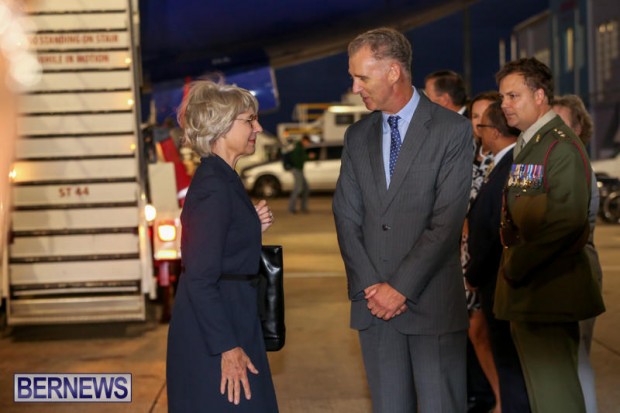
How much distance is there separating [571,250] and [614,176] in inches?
607

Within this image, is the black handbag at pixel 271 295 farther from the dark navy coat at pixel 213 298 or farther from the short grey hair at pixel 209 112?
the short grey hair at pixel 209 112

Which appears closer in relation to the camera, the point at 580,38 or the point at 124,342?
the point at 124,342

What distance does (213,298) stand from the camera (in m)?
3.04

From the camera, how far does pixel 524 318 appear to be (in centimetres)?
394

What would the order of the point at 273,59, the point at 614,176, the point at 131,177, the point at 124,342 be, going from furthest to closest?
the point at 614,176
the point at 273,59
the point at 131,177
the point at 124,342

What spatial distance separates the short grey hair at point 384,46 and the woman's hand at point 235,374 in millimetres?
1230

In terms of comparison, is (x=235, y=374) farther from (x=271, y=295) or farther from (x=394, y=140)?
(x=394, y=140)

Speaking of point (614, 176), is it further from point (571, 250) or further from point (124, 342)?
point (571, 250)

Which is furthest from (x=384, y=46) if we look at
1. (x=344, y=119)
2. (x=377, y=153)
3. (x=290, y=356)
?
(x=344, y=119)

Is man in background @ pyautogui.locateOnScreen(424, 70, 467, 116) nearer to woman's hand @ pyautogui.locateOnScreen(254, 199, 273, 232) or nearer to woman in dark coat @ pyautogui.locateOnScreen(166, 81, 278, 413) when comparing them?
woman's hand @ pyautogui.locateOnScreen(254, 199, 273, 232)

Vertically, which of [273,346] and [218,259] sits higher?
[218,259]

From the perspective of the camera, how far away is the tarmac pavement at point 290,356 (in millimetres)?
5637

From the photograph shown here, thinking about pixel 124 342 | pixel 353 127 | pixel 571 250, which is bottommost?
pixel 124 342

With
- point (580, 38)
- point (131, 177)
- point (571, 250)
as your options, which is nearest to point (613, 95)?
point (580, 38)
